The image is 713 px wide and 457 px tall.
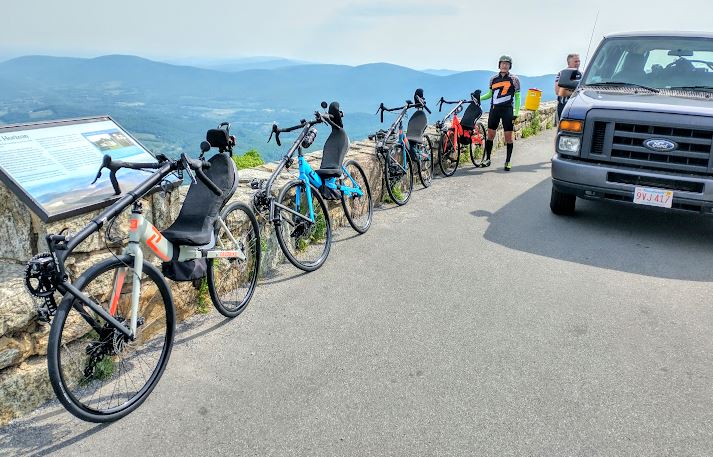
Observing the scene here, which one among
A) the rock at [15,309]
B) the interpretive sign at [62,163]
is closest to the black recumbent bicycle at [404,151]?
the interpretive sign at [62,163]

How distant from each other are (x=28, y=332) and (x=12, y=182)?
36.6 inches

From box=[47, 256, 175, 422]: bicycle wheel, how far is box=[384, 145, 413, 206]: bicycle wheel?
461cm

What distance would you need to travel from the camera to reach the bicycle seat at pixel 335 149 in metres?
5.67

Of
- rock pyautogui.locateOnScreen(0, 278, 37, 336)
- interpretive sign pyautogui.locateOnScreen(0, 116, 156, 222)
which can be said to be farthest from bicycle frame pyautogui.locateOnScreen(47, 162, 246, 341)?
interpretive sign pyautogui.locateOnScreen(0, 116, 156, 222)

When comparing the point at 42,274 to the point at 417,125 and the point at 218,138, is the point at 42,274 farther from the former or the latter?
the point at 417,125

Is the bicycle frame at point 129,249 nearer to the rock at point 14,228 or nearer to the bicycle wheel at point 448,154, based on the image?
the rock at point 14,228

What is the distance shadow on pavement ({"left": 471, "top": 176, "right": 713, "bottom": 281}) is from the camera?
5387mm

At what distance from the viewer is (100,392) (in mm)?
3148

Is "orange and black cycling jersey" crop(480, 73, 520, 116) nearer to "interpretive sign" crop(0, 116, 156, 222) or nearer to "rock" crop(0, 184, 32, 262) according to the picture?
"interpretive sign" crop(0, 116, 156, 222)

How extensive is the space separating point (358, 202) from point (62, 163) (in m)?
4.06

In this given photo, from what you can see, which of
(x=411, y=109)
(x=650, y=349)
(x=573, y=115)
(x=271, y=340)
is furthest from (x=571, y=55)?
(x=271, y=340)

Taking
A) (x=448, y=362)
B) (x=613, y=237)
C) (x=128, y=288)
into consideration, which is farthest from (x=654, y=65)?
(x=128, y=288)

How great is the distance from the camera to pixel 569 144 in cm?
622

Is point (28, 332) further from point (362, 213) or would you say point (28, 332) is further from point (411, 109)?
point (411, 109)
